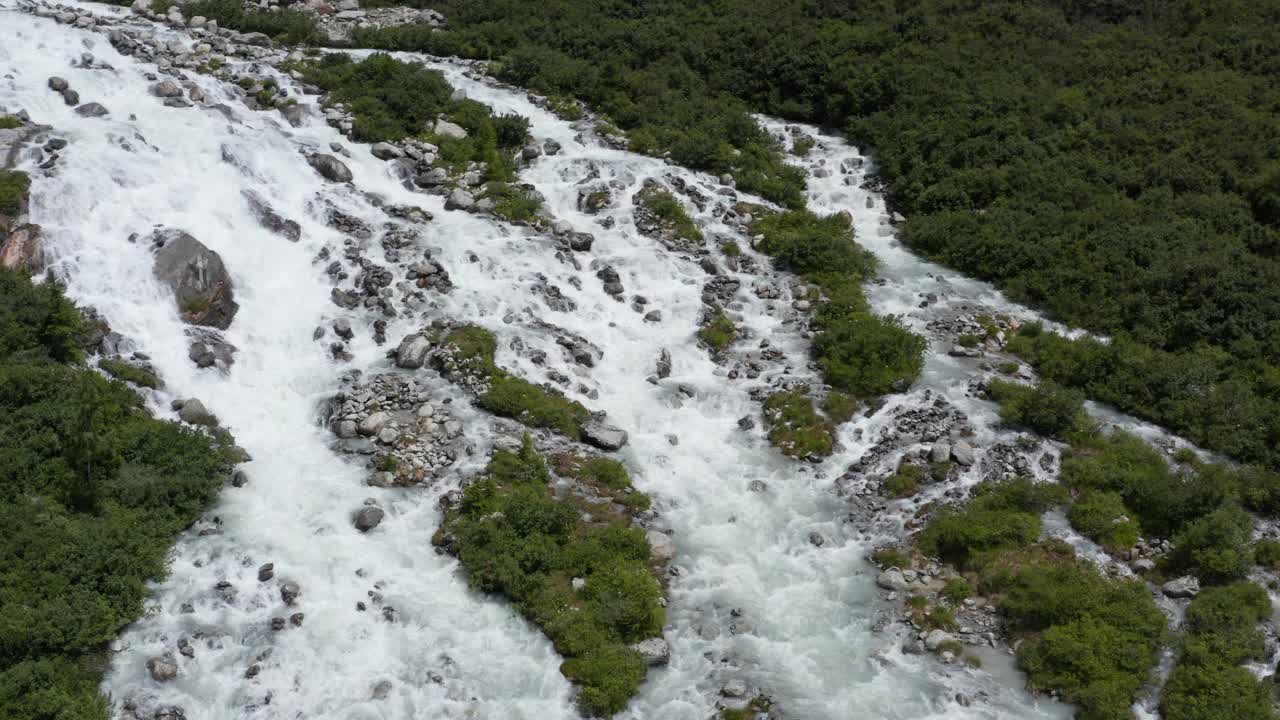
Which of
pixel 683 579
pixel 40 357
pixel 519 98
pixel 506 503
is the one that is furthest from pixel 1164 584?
pixel 519 98

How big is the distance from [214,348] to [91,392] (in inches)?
180

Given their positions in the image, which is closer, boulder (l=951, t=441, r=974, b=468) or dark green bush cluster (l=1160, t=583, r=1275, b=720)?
dark green bush cluster (l=1160, t=583, r=1275, b=720)

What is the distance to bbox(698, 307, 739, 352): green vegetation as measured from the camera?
29.5 meters

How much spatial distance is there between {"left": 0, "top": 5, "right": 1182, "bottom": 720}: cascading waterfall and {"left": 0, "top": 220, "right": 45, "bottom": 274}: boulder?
1.42 feet

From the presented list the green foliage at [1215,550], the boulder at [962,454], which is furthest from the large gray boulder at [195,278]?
the green foliage at [1215,550]

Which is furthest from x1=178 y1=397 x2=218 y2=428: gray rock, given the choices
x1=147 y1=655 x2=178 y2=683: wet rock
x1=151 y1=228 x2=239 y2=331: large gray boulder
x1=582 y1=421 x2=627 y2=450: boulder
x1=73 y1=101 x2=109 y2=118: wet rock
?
x1=73 y1=101 x2=109 y2=118: wet rock

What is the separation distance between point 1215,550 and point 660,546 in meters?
12.7

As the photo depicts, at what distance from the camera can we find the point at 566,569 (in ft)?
67.2

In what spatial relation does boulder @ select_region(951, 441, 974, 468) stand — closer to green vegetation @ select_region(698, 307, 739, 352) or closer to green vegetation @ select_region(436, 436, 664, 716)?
green vegetation @ select_region(698, 307, 739, 352)

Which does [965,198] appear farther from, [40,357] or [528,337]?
[40,357]

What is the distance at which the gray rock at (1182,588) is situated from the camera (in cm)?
2052

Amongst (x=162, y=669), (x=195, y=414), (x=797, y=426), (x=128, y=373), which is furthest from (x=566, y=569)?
(x=128, y=373)

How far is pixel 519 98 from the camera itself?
43.8 metres

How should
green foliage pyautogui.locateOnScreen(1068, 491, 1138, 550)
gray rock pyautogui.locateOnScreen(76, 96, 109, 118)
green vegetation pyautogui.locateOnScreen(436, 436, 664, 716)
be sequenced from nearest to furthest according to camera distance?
green vegetation pyautogui.locateOnScreen(436, 436, 664, 716) → green foliage pyautogui.locateOnScreen(1068, 491, 1138, 550) → gray rock pyautogui.locateOnScreen(76, 96, 109, 118)
